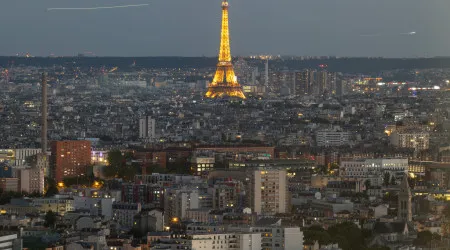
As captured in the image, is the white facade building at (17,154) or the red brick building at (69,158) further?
the white facade building at (17,154)

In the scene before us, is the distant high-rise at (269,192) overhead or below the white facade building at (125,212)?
overhead

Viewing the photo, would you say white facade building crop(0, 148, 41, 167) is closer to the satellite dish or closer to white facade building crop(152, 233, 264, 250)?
the satellite dish

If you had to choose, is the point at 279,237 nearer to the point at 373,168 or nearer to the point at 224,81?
the point at 373,168

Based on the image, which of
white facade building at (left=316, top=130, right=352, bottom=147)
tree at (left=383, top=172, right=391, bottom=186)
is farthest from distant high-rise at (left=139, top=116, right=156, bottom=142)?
tree at (left=383, top=172, right=391, bottom=186)

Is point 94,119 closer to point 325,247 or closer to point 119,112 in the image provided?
point 119,112

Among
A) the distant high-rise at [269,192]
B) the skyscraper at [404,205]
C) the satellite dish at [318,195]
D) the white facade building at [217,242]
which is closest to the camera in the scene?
the white facade building at [217,242]

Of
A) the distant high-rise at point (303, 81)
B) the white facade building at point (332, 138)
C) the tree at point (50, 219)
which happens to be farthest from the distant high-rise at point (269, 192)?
the distant high-rise at point (303, 81)

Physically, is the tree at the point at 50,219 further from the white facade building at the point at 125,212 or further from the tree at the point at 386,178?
the tree at the point at 386,178
